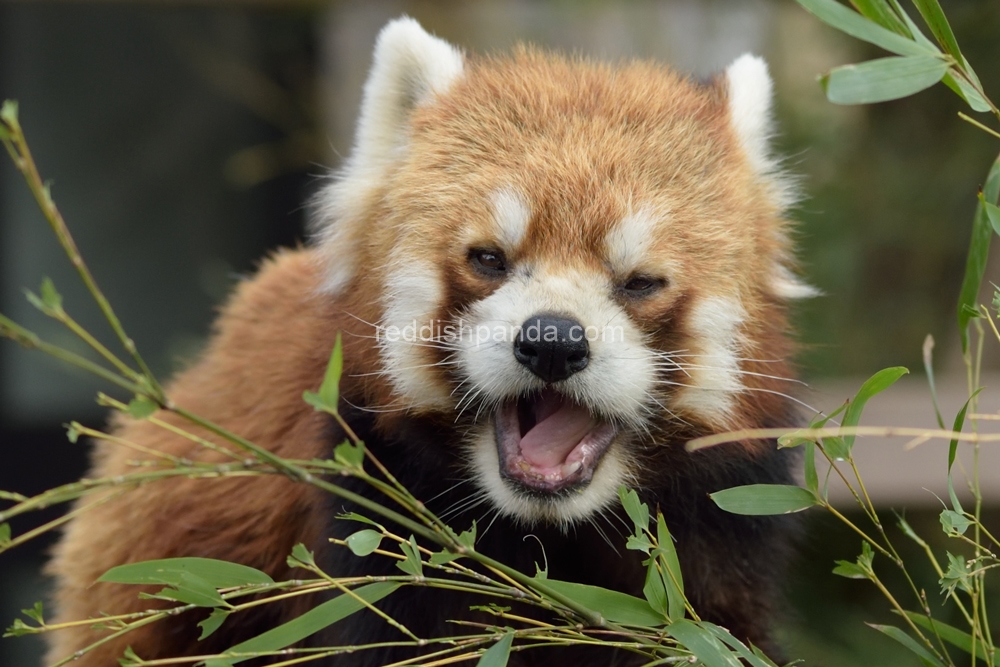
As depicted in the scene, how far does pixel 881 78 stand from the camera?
1349mm

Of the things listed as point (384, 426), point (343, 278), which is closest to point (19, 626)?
point (384, 426)

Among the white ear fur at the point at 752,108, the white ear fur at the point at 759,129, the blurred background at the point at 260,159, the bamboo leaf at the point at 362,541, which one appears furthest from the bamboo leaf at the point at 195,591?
the blurred background at the point at 260,159

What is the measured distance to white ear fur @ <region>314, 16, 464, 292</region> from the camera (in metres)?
2.12

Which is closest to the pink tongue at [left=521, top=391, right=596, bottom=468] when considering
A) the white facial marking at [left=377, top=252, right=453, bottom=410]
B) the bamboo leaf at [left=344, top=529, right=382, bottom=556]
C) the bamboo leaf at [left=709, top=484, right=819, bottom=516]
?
the white facial marking at [left=377, top=252, right=453, bottom=410]

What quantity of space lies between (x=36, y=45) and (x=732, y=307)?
13.0 ft

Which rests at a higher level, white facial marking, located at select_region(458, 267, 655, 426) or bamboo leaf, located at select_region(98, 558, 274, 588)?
white facial marking, located at select_region(458, 267, 655, 426)

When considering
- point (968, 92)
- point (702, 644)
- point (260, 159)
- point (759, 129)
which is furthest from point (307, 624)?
point (260, 159)

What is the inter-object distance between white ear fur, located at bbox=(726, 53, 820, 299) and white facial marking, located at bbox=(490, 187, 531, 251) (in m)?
0.54

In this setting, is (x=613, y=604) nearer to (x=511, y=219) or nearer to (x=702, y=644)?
(x=702, y=644)

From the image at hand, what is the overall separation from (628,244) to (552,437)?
342mm

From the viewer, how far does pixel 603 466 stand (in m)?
1.86

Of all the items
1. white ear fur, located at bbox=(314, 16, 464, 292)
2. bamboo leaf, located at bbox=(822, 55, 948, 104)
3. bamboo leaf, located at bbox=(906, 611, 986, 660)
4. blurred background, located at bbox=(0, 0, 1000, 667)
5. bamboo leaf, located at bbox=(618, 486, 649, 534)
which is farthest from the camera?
blurred background, located at bbox=(0, 0, 1000, 667)

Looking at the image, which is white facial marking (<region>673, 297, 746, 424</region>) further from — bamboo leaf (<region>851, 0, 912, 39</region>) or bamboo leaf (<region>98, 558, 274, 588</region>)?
bamboo leaf (<region>98, 558, 274, 588</region>)

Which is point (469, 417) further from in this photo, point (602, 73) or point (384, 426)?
point (602, 73)
